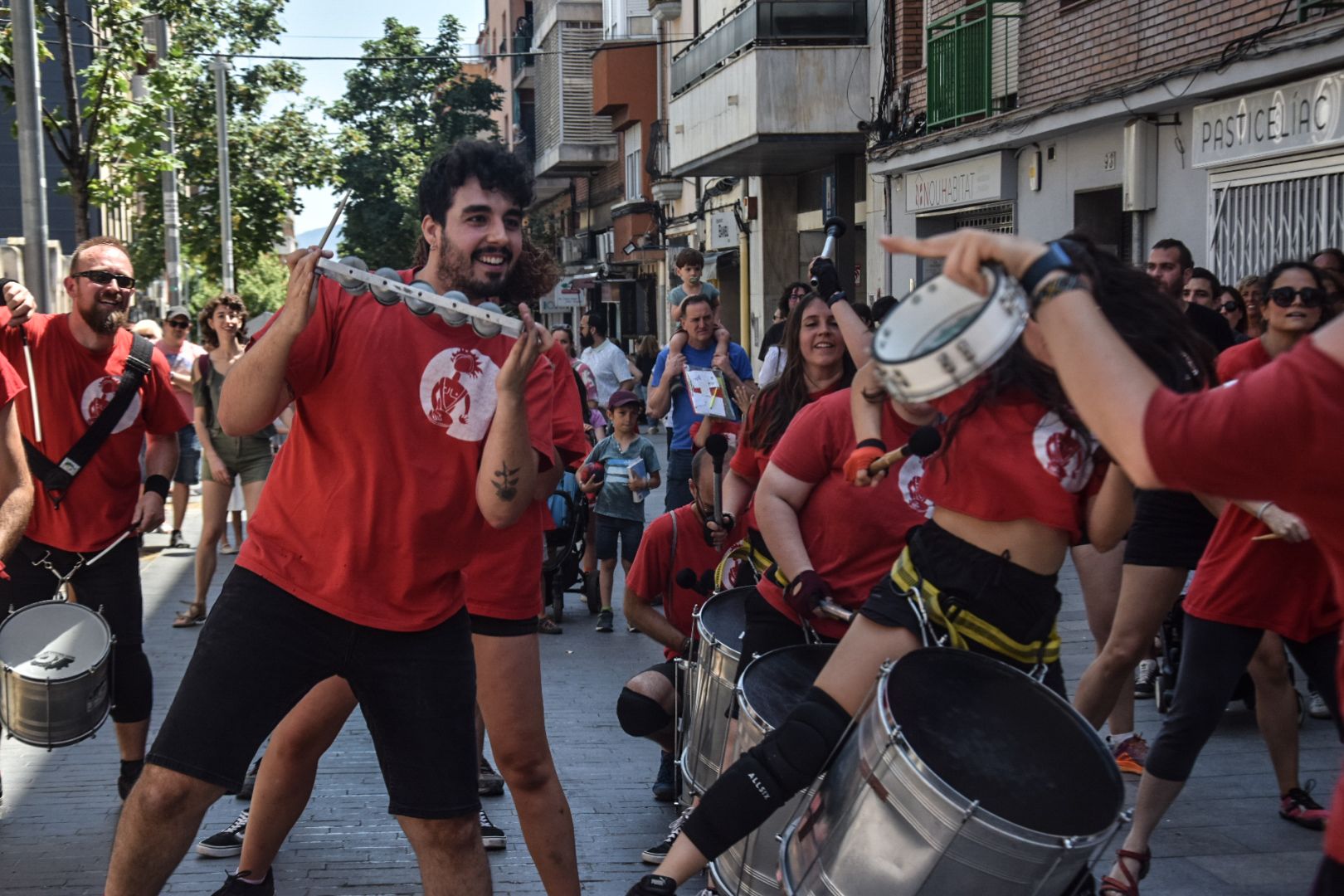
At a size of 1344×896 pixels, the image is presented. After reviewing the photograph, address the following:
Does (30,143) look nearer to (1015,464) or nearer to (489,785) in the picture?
(489,785)

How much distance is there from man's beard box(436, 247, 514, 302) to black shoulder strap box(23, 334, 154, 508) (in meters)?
2.28

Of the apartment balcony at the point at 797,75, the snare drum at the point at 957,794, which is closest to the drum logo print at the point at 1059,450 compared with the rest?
the snare drum at the point at 957,794

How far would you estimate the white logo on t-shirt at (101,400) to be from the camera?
19.0ft

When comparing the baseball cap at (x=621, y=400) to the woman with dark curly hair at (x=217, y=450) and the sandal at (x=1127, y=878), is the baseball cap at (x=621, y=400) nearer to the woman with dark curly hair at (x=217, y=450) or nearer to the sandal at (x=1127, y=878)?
the woman with dark curly hair at (x=217, y=450)

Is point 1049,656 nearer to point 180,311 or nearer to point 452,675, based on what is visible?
point 452,675

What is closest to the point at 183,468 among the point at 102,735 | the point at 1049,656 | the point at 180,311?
the point at 180,311

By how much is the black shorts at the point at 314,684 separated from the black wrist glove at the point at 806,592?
993mm

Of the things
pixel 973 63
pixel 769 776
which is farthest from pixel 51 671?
pixel 973 63

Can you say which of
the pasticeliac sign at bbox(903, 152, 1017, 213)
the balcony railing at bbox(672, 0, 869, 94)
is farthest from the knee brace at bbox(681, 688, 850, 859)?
the balcony railing at bbox(672, 0, 869, 94)

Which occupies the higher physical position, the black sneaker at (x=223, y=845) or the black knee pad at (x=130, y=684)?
the black knee pad at (x=130, y=684)

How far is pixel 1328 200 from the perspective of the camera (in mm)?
11336

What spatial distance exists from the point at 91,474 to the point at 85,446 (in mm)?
114

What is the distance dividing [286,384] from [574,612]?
7.20 metres

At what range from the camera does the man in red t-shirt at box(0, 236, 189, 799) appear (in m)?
5.70
